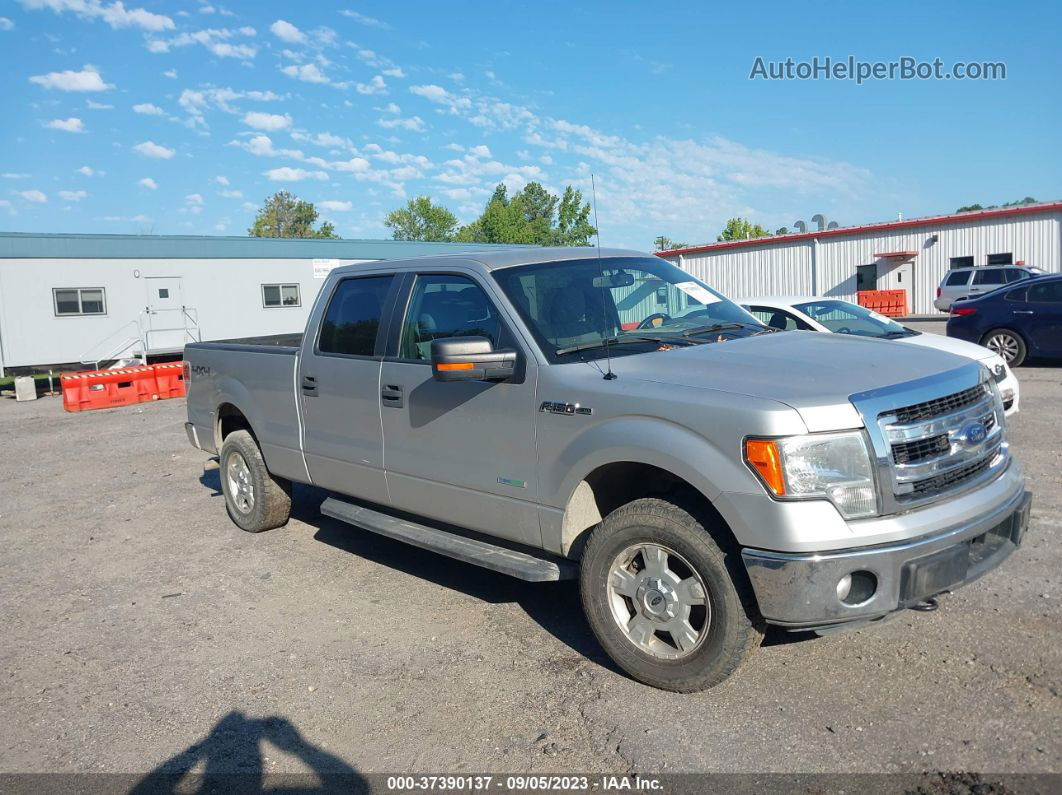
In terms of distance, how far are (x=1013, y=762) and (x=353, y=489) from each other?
151 inches

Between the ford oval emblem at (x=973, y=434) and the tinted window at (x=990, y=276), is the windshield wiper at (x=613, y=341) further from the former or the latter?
the tinted window at (x=990, y=276)

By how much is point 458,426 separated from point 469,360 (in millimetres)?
622

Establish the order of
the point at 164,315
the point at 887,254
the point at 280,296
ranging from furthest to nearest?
the point at 887,254 < the point at 280,296 < the point at 164,315

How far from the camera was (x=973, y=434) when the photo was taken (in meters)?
3.75

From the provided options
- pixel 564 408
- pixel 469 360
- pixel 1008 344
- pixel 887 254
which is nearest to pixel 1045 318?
pixel 1008 344

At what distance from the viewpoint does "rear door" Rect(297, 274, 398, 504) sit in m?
5.33

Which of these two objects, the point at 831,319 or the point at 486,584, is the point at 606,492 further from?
the point at 831,319

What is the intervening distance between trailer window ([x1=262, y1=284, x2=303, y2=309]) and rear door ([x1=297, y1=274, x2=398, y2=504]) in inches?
796

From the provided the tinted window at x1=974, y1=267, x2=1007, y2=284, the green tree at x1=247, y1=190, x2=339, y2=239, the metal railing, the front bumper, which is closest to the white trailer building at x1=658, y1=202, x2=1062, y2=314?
the tinted window at x1=974, y1=267, x2=1007, y2=284

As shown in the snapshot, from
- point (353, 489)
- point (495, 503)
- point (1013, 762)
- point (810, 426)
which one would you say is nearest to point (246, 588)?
point (353, 489)

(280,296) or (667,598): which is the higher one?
(280,296)

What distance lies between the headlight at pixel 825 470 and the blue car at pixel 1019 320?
12.5 m

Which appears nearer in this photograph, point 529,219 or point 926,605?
point 926,605

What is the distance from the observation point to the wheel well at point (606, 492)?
4.08 meters
